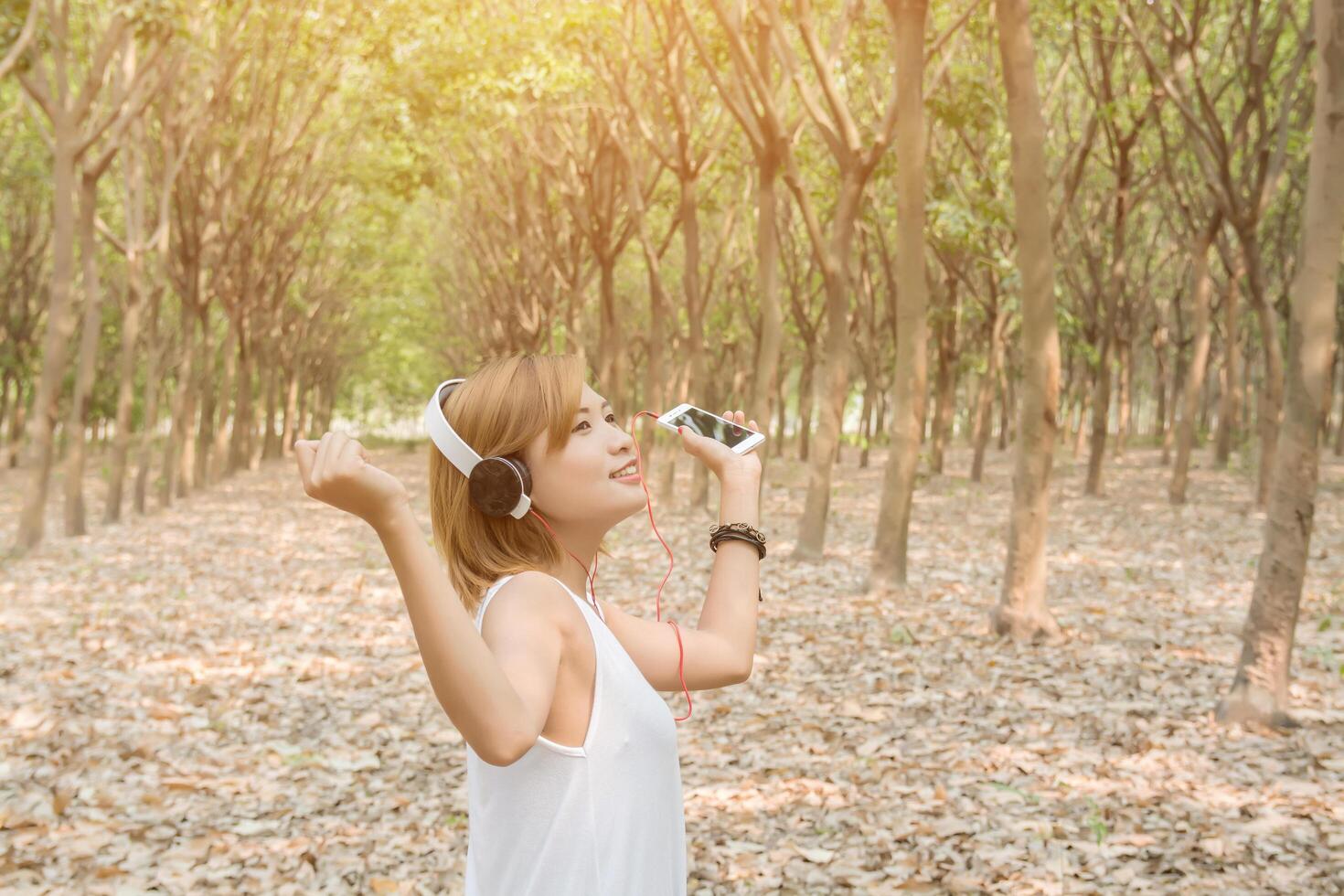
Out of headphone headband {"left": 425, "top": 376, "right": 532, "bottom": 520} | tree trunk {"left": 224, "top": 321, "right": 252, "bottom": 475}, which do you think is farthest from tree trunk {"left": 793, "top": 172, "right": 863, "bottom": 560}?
tree trunk {"left": 224, "top": 321, "right": 252, "bottom": 475}

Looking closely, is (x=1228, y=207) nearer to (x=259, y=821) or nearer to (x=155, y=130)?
(x=259, y=821)

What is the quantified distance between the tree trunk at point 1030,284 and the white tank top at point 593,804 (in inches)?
275

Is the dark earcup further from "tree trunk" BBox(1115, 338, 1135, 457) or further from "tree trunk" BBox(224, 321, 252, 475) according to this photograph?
"tree trunk" BBox(224, 321, 252, 475)

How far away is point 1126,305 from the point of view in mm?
23453

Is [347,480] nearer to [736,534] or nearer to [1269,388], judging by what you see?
[736,534]

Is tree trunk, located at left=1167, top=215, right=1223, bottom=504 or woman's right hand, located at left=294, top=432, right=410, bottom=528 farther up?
tree trunk, located at left=1167, top=215, right=1223, bottom=504

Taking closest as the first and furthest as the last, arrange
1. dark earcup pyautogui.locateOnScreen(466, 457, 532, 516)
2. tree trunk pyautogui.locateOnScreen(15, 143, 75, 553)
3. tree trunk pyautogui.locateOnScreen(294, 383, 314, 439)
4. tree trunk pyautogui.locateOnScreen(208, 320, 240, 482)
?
1. dark earcup pyautogui.locateOnScreen(466, 457, 532, 516)
2. tree trunk pyautogui.locateOnScreen(15, 143, 75, 553)
3. tree trunk pyautogui.locateOnScreen(208, 320, 240, 482)
4. tree trunk pyautogui.locateOnScreen(294, 383, 314, 439)

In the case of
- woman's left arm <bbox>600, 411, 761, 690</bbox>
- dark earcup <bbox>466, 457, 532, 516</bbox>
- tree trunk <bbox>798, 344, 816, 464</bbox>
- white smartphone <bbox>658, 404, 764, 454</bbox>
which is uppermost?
tree trunk <bbox>798, 344, 816, 464</bbox>

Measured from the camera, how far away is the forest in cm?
571

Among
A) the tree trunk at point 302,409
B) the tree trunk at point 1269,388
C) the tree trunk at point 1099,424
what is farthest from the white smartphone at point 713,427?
the tree trunk at point 302,409

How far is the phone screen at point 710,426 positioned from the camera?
2.26 meters

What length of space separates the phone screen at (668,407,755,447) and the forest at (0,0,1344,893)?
10.3ft

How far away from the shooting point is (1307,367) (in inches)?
236

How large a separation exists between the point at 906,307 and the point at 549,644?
9207mm
